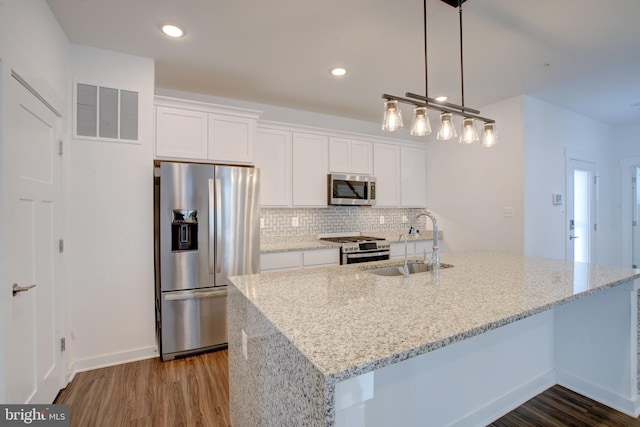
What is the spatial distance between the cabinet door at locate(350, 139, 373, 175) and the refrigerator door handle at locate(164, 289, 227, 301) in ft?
7.50

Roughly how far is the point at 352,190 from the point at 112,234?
2679mm

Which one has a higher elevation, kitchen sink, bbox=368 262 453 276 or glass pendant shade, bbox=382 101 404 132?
glass pendant shade, bbox=382 101 404 132

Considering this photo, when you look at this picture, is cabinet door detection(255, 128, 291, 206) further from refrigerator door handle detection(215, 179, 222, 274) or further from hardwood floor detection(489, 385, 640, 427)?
hardwood floor detection(489, 385, 640, 427)

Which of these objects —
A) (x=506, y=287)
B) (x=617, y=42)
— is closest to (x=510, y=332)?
(x=506, y=287)

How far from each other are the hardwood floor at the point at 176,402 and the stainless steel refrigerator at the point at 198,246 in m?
0.35

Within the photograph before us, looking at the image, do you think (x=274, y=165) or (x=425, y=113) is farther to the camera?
(x=274, y=165)

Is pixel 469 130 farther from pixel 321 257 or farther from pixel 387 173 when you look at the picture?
pixel 387 173

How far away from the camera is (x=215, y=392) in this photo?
221cm

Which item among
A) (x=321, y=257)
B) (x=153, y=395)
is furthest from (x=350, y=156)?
(x=153, y=395)

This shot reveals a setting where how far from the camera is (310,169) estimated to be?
390cm

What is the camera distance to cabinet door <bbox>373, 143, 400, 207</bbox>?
4406 millimetres

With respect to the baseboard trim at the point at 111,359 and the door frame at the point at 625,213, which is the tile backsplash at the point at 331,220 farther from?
the door frame at the point at 625,213

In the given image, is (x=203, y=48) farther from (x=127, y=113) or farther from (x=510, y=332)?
(x=510, y=332)

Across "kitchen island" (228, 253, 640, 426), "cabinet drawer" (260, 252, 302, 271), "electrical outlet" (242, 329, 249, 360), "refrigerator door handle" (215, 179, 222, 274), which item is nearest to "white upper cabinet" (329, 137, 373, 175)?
"cabinet drawer" (260, 252, 302, 271)
